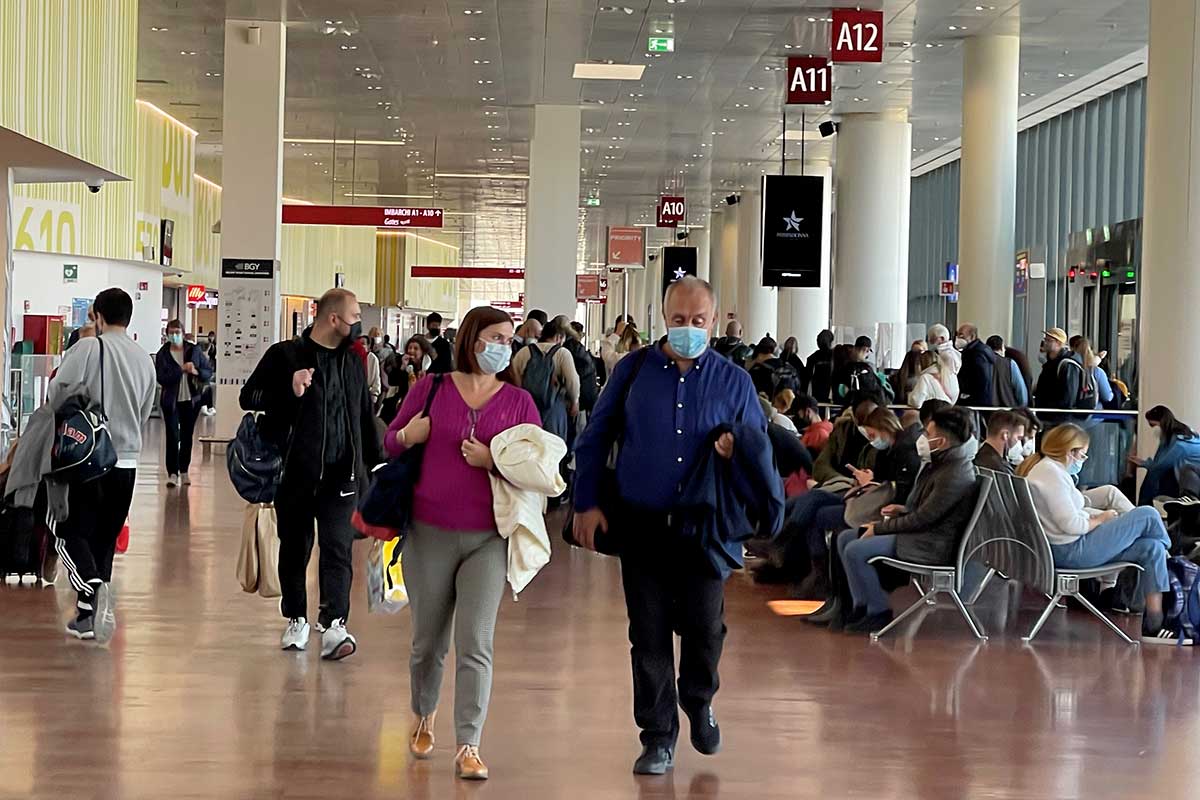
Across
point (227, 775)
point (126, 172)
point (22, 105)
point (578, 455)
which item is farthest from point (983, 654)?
point (126, 172)

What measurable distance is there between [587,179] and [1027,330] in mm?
13150

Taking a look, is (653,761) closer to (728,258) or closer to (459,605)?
(459,605)

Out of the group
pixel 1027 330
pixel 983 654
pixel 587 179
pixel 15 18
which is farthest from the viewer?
pixel 587 179

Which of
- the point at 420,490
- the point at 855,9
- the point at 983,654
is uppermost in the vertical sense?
the point at 855,9

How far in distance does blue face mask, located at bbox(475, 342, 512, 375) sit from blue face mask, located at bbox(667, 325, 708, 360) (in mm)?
550

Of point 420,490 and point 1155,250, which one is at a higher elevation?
point 1155,250

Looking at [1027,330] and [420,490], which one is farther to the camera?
[1027,330]

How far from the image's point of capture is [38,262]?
2339cm

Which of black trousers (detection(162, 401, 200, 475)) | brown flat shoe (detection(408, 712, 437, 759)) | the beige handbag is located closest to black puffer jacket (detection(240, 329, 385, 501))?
the beige handbag

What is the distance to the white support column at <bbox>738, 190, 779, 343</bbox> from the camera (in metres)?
38.0

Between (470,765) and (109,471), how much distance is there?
3116 millimetres

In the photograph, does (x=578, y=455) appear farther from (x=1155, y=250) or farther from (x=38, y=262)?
(x=38, y=262)

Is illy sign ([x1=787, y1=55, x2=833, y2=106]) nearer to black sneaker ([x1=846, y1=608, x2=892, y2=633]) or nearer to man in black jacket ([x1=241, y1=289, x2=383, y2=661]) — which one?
black sneaker ([x1=846, y1=608, x2=892, y2=633])

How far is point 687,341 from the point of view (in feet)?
16.8
